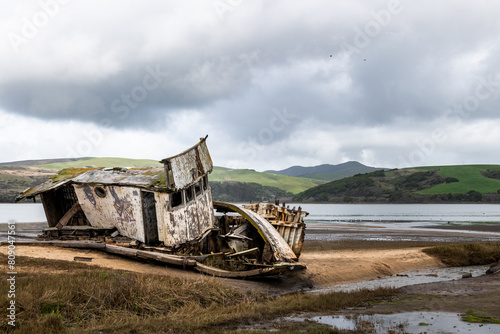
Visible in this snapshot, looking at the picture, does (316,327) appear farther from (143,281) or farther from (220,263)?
(220,263)

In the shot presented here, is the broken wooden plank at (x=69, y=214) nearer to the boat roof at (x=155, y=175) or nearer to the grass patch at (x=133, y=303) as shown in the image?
the boat roof at (x=155, y=175)

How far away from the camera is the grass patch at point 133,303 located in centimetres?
946

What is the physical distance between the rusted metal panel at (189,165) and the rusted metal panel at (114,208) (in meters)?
1.79

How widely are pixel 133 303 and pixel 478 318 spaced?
329 inches

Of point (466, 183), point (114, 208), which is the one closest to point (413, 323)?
point (114, 208)

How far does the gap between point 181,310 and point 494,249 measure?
20.3m

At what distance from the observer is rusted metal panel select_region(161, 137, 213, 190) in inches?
653

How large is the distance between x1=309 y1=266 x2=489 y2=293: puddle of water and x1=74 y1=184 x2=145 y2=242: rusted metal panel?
720cm

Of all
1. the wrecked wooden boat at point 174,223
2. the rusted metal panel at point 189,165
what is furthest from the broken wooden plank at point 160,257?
the rusted metal panel at point 189,165

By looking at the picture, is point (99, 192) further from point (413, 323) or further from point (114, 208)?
point (413, 323)

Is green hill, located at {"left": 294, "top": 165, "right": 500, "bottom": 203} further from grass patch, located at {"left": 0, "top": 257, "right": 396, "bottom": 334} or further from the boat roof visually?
grass patch, located at {"left": 0, "top": 257, "right": 396, "bottom": 334}

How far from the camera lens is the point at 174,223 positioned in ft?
55.9

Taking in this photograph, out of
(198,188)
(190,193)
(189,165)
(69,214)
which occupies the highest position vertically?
(189,165)

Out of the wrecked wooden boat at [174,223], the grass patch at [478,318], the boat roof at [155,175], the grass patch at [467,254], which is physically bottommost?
the grass patch at [467,254]
